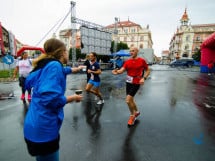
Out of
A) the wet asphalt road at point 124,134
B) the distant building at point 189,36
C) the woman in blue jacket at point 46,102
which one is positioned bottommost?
the wet asphalt road at point 124,134

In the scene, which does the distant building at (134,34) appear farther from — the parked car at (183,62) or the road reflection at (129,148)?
the road reflection at (129,148)

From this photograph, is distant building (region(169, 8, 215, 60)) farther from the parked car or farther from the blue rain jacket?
the blue rain jacket

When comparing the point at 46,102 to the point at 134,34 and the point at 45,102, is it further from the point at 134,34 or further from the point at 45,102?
the point at 134,34

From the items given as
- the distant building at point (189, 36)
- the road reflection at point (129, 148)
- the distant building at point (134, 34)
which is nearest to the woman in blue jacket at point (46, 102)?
the road reflection at point (129, 148)

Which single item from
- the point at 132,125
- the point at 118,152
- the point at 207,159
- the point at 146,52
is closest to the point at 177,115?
the point at 132,125

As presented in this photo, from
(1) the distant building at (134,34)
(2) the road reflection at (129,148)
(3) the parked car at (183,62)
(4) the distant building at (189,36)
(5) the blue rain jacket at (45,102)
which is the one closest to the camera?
(5) the blue rain jacket at (45,102)

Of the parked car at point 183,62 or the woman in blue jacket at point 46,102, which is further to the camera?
the parked car at point 183,62

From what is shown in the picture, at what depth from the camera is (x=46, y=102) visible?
1.17m

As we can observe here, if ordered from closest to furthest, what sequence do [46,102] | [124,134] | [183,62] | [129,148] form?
[46,102] → [129,148] → [124,134] → [183,62]

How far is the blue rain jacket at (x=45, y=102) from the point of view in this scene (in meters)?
1.16

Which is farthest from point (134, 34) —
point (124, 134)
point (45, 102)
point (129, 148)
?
point (45, 102)

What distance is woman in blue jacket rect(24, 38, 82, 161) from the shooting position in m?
1.17

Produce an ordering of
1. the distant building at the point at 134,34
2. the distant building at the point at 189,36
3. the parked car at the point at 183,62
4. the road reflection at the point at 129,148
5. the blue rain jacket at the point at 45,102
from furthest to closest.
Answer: the distant building at the point at 134,34 → the distant building at the point at 189,36 → the parked car at the point at 183,62 → the road reflection at the point at 129,148 → the blue rain jacket at the point at 45,102

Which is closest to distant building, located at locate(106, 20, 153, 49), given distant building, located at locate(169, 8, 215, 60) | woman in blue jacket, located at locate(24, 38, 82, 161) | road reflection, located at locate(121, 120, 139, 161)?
distant building, located at locate(169, 8, 215, 60)
